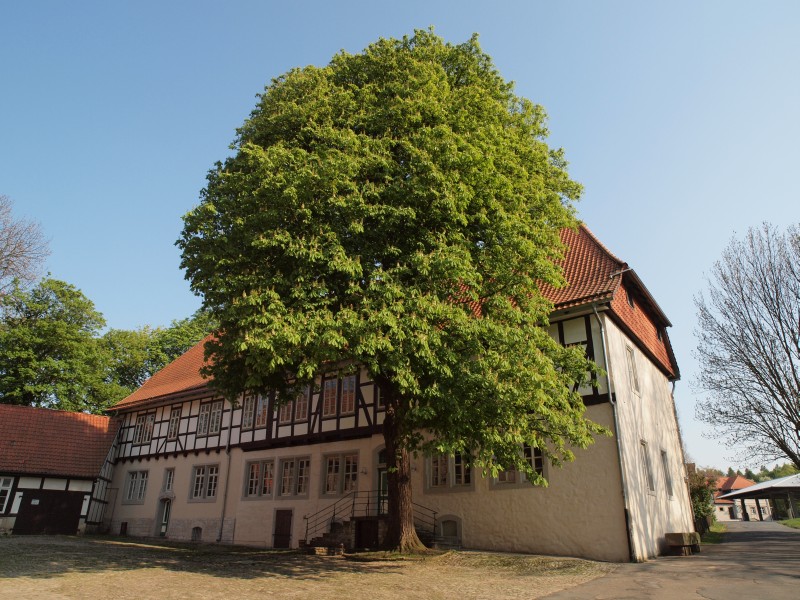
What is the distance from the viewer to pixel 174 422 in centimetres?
2748

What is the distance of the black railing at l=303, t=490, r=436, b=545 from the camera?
17.0m

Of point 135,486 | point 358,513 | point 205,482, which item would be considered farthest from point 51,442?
point 358,513

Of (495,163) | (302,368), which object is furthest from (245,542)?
(495,163)

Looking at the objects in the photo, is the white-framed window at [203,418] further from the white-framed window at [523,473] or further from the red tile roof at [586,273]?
the red tile roof at [586,273]

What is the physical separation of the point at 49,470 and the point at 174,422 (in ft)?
19.8

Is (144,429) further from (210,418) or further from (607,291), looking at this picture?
(607,291)

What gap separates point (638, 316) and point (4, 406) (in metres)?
29.2

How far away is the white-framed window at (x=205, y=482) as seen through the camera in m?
24.4

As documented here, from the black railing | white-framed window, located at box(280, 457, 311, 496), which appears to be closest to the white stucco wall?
the black railing

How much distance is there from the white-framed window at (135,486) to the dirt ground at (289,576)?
42.4 feet

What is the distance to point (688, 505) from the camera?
2155 cm

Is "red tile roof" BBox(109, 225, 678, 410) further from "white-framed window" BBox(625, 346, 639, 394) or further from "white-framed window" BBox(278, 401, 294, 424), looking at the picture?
"white-framed window" BBox(278, 401, 294, 424)

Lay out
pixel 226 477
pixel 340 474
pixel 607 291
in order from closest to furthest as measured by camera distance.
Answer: pixel 607 291 < pixel 340 474 < pixel 226 477

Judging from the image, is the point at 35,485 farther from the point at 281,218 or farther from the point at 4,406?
the point at 281,218
